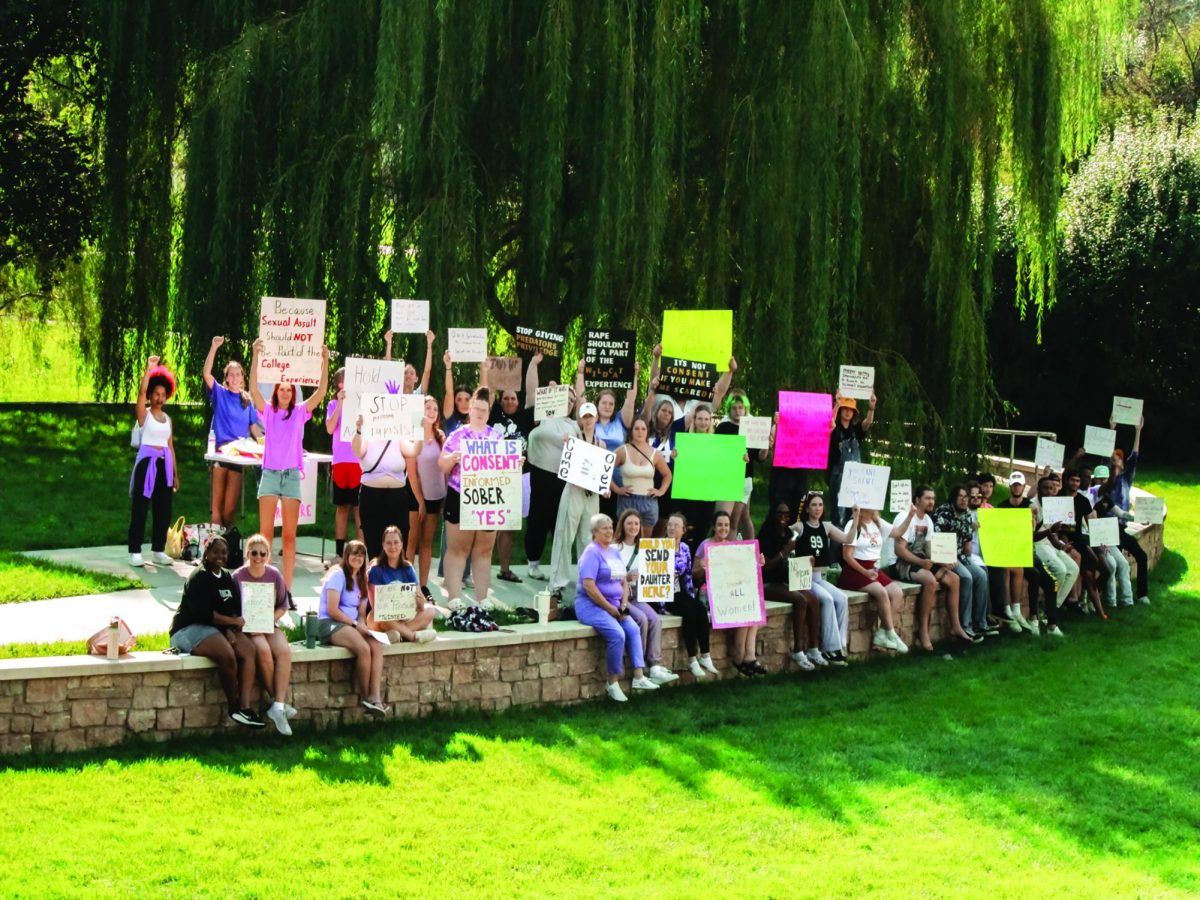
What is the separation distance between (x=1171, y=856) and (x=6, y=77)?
1593 cm

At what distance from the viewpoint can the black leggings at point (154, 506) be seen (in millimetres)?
12383

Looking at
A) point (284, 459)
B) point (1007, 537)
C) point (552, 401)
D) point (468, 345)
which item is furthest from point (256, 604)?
point (1007, 537)

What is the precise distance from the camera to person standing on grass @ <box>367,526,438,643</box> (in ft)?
33.3

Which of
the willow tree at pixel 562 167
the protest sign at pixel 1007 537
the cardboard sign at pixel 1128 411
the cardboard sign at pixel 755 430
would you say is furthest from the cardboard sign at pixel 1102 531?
the cardboard sign at pixel 755 430

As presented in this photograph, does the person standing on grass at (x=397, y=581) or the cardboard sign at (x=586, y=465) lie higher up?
the cardboard sign at (x=586, y=465)

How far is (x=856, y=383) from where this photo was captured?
1416 cm

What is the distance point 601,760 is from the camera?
9766mm

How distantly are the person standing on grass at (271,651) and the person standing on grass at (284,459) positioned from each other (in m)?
1.52

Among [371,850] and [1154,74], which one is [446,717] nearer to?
[371,850]

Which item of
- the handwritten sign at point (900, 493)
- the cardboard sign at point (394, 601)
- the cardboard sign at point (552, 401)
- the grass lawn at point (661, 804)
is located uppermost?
the cardboard sign at point (552, 401)

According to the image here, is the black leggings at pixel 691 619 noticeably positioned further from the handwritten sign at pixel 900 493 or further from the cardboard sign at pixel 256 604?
the cardboard sign at pixel 256 604

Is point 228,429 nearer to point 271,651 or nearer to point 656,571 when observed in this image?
point 271,651

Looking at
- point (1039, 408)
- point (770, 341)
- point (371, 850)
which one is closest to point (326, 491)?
point (770, 341)

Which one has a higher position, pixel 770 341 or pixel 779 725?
pixel 770 341
